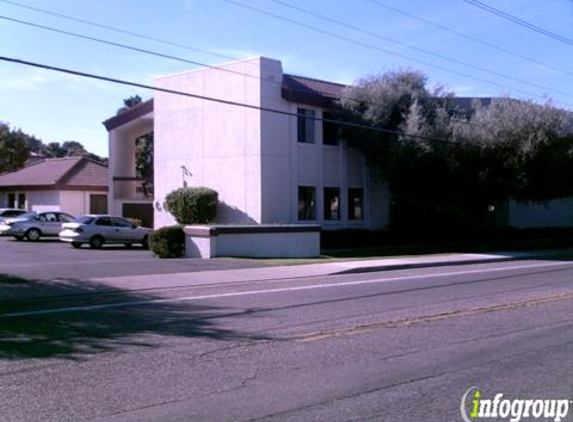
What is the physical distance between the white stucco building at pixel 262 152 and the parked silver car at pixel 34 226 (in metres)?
5.82

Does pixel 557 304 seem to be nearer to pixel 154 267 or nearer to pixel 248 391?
pixel 248 391

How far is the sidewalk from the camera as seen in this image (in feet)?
55.5

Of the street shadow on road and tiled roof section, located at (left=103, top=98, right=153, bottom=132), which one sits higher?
tiled roof section, located at (left=103, top=98, right=153, bottom=132)

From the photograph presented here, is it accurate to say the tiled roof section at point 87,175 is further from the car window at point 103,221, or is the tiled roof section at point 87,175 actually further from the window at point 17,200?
the car window at point 103,221

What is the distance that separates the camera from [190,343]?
918cm

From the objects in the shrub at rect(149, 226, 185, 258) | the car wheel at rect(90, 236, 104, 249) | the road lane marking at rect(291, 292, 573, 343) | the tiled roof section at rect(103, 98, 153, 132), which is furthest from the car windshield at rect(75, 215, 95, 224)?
the road lane marking at rect(291, 292, 573, 343)

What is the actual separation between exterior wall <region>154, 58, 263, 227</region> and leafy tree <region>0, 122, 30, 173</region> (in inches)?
1202

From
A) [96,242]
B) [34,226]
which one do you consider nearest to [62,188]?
[34,226]

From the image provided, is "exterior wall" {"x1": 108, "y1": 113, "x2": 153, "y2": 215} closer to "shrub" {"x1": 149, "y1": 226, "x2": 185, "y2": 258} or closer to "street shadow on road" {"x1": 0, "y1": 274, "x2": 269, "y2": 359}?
"shrub" {"x1": 149, "y1": 226, "x2": 185, "y2": 258}

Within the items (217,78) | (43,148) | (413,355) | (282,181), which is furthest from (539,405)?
(43,148)

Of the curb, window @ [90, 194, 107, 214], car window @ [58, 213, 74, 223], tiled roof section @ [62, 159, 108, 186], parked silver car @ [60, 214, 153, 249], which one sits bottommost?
the curb

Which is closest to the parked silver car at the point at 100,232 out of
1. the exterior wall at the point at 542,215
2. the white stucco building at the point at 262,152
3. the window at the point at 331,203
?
the white stucco building at the point at 262,152

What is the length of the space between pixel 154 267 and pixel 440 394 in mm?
14469

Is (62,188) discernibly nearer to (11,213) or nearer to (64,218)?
(11,213)
